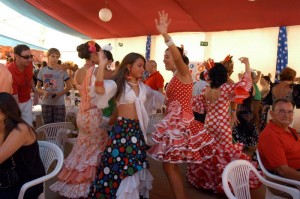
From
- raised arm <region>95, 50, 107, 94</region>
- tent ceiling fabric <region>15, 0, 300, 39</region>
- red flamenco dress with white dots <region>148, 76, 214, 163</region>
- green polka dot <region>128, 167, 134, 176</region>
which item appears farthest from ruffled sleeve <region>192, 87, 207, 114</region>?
tent ceiling fabric <region>15, 0, 300, 39</region>

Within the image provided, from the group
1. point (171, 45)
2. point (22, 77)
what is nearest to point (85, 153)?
point (22, 77)

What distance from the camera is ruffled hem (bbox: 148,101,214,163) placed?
9.16ft

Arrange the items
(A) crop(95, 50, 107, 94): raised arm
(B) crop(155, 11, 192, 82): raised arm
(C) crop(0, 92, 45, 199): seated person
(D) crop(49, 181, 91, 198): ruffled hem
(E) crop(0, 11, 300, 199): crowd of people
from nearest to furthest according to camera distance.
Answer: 1. (C) crop(0, 92, 45, 199): seated person
2. (E) crop(0, 11, 300, 199): crowd of people
3. (A) crop(95, 50, 107, 94): raised arm
4. (B) crop(155, 11, 192, 82): raised arm
5. (D) crop(49, 181, 91, 198): ruffled hem

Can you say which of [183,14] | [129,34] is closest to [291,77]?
[183,14]

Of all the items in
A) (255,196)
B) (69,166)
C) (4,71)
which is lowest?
(255,196)

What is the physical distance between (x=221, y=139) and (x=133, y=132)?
4.57 feet

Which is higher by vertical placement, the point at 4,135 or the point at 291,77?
the point at 291,77

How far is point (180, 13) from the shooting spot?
9.00 metres

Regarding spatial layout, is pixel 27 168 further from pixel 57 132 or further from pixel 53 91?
pixel 53 91

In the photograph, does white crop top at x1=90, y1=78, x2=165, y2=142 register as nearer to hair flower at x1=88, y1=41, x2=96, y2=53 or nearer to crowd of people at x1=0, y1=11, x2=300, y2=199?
crowd of people at x1=0, y1=11, x2=300, y2=199

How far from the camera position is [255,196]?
12.1 ft

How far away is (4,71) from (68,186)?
4.23 ft

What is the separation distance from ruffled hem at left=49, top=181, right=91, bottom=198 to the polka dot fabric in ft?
1.00

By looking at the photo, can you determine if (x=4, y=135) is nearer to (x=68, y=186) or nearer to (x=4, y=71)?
(x=4, y=71)
